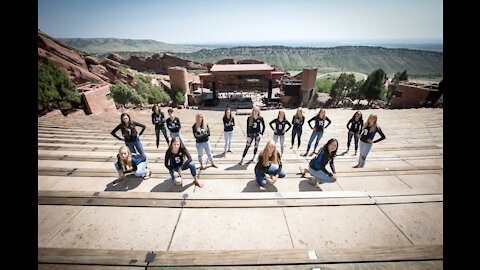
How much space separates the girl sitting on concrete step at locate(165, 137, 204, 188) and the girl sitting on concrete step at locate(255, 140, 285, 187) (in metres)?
1.36

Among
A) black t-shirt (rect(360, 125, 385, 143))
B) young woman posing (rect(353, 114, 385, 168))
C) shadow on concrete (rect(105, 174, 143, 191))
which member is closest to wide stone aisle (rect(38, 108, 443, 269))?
shadow on concrete (rect(105, 174, 143, 191))

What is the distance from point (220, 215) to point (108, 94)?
23719 millimetres

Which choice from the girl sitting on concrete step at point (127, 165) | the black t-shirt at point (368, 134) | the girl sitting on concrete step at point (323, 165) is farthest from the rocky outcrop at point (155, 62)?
the girl sitting on concrete step at point (323, 165)

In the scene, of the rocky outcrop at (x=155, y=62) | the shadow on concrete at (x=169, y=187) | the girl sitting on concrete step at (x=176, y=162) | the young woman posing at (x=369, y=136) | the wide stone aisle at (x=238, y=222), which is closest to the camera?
the wide stone aisle at (x=238, y=222)

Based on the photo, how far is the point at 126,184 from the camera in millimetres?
4383

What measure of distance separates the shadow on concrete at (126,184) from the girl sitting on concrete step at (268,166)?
2819 millimetres

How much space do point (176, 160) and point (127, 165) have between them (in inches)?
44.7

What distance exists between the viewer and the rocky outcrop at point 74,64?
32.3 metres

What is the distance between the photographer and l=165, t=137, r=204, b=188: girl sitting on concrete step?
14.3ft

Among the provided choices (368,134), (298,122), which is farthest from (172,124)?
(368,134)

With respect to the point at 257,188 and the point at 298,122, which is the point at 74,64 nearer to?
the point at 298,122

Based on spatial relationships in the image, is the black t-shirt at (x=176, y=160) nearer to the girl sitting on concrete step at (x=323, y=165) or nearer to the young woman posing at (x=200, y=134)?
the young woman posing at (x=200, y=134)

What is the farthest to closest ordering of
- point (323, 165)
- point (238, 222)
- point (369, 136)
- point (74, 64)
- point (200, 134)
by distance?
point (74, 64), point (369, 136), point (200, 134), point (323, 165), point (238, 222)
